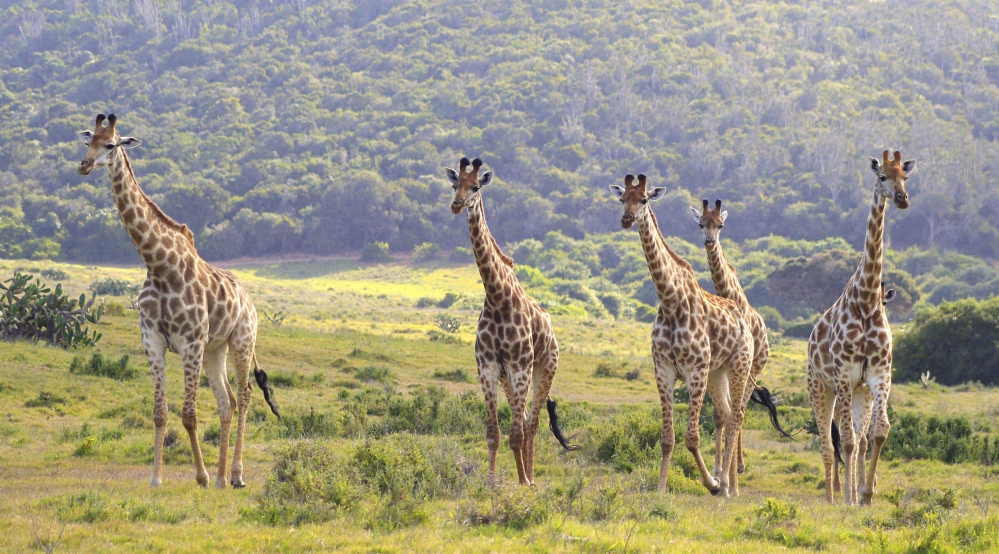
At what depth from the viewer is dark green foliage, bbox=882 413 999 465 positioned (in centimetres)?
1446

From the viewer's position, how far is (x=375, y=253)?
86812mm

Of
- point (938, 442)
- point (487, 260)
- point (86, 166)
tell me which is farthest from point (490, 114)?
point (86, 166)

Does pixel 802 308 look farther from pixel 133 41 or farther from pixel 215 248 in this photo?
pixel 133 41

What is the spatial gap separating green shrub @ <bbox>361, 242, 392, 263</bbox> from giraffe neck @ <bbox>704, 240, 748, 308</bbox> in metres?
73.8

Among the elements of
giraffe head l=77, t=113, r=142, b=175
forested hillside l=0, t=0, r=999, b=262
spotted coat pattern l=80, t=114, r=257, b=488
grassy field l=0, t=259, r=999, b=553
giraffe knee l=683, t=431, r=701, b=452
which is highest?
forested hillside l=0, t=0, r=999, b=262

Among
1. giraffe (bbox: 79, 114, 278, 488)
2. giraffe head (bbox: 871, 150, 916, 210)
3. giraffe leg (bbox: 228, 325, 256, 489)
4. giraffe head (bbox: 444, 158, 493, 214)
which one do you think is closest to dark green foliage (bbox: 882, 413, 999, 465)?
giraffe head (bbox: 871, 150, 916, 210)

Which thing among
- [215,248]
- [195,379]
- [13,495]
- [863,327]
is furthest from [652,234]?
[215,248]

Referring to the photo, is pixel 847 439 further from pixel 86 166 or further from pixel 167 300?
pixel 86 166

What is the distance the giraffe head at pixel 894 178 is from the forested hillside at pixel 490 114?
76.3 metres

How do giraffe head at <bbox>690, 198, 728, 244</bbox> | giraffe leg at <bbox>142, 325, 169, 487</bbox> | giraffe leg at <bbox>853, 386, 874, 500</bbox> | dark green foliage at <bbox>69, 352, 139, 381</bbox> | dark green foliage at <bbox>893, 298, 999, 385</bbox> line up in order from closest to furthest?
giraffe leg at <bbox>142, 325, 169, 487</bbox> < giraffe leg at <bbox>853, 386, 874, 500</bbox> < giraffe head at <bbox>690, 198, 728, 244</bbox> < dark green foliage at <bbox>69, 352, 139, 381</bbox> < dark green foliage at <bbox>893, 298, 999, 385</bbox>

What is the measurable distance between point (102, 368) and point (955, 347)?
2233cm

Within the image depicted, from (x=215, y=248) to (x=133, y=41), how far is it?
201 ft

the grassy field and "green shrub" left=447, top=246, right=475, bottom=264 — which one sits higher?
"green shrub" left=447, top=246, right=475, bottom=264

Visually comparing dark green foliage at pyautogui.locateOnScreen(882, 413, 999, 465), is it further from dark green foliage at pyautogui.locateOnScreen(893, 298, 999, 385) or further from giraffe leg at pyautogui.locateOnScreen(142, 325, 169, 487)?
dark green foliage at pyautogui.locateOnScreen(893, 298, 999, 385)
